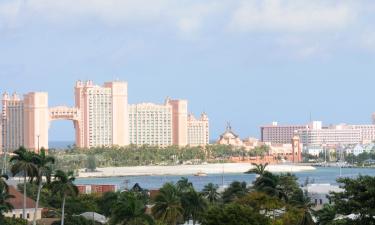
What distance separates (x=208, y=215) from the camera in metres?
35.8

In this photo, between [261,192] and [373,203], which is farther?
[261,192]

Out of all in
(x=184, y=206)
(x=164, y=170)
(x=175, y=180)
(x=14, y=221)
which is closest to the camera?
(x=14, y=221)

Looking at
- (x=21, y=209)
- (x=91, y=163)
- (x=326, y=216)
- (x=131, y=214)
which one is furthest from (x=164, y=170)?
(x=326, y=216)

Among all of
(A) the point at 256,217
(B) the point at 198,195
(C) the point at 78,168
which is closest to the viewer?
(A) the point at 256,217

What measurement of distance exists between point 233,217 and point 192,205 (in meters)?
12.6

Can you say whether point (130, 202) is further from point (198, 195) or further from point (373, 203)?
point (373, 203)

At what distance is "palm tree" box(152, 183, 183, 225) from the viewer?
144 feet

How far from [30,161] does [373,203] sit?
20.2 m

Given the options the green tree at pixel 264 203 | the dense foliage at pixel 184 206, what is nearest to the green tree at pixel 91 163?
the dense foliage at pixel 184 206

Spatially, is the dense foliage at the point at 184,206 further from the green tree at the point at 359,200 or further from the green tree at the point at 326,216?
the green tree at the point at 359,200

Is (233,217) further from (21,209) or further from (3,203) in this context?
(21,209)

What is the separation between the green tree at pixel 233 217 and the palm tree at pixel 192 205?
36.2 ft

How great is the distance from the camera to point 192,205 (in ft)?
156

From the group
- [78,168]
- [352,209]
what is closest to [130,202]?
[352,209]
